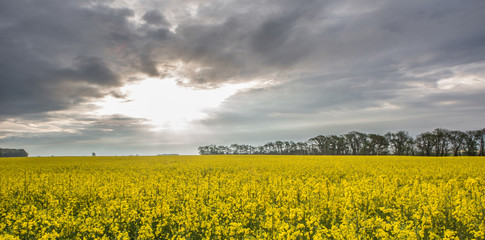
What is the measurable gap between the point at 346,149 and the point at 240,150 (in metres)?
64.9

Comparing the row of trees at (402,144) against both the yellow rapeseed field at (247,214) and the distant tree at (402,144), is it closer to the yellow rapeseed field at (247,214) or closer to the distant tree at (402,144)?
the distant tree at (402,144)

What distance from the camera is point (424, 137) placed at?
89312 mm

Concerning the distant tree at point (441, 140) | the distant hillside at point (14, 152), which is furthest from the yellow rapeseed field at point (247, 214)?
the distant hillside at point (14, 152)

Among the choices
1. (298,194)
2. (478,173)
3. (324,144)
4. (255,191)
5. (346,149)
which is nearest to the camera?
(298,194)

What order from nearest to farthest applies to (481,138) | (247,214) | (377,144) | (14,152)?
1. (247,214)
2. (481,138)
3. (377,144)
4. (14,152)

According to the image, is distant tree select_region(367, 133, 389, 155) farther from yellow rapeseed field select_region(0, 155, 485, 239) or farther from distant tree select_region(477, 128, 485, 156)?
yellow rapeseed field select_region(0, 155, 485, 239)

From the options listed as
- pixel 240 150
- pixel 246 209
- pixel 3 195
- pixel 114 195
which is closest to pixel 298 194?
pixel 246 209

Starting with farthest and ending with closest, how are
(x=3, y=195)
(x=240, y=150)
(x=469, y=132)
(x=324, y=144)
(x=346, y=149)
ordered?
(x=240, y=150), (x=324, y=144), (x=346, y=149), (x=469, y=132), (x=3, y=195)

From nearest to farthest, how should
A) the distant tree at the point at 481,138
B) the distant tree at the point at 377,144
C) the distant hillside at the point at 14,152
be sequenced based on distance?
1. the distant tree at the point at 481,138
2. the distant tree at the point at 377,144
3. the distant hillside at the point at 14,152

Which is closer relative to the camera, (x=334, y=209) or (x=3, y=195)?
(x=334, y=209)

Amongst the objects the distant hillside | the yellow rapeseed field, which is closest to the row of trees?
the yellow rapeseed field

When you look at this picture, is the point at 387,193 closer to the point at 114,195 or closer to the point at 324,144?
the point at 114,195

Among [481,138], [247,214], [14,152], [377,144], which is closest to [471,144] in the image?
[481,138]

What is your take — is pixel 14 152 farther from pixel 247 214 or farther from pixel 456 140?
pixel 456 140
